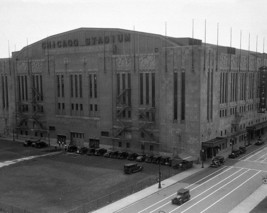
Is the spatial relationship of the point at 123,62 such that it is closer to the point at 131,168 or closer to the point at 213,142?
the point at 213,142

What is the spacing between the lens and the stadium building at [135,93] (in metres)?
74.9

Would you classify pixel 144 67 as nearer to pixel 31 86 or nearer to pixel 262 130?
pixel 31 86

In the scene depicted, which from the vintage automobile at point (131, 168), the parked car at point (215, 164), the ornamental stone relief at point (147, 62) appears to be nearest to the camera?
the vintage automobile at point (131, 168)

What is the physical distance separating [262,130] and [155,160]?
162ft

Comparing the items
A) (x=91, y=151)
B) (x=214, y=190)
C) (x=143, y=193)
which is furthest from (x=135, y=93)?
(x=214, y=190)

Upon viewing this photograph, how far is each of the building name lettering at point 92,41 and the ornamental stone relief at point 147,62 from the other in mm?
7040

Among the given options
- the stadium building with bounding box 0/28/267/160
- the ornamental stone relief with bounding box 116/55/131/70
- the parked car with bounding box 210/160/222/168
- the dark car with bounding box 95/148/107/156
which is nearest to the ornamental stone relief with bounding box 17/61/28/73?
the stadium building with bounding box 0/28/267/160

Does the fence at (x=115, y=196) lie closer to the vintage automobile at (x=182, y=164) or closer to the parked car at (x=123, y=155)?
the vintage automobile at (x=182, y=164)

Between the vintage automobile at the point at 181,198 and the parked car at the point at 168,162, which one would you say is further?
the parked car at the point at 168,162

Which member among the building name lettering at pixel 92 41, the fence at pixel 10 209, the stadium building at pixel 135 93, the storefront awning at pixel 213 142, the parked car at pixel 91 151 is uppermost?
the building name lettering at pixel 92 41

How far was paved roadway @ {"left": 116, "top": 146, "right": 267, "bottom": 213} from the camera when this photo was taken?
47.1m

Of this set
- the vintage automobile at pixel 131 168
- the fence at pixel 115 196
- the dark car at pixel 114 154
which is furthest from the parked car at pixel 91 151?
the fence at pixel 115 196

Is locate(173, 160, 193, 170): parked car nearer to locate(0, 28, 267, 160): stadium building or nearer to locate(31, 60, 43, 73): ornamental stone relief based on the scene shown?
locate(0, 28, 267, 160): stadium building

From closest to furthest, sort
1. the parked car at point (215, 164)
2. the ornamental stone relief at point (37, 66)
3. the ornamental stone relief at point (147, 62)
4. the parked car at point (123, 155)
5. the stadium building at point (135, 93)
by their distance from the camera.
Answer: the parked car at point (215, 164) → the stadium building at point (135, 93) → the parked car at point (123, 155) → the ornamental stone relief at point (147, 62) → the ornamental stone relief at point (37, 66)
